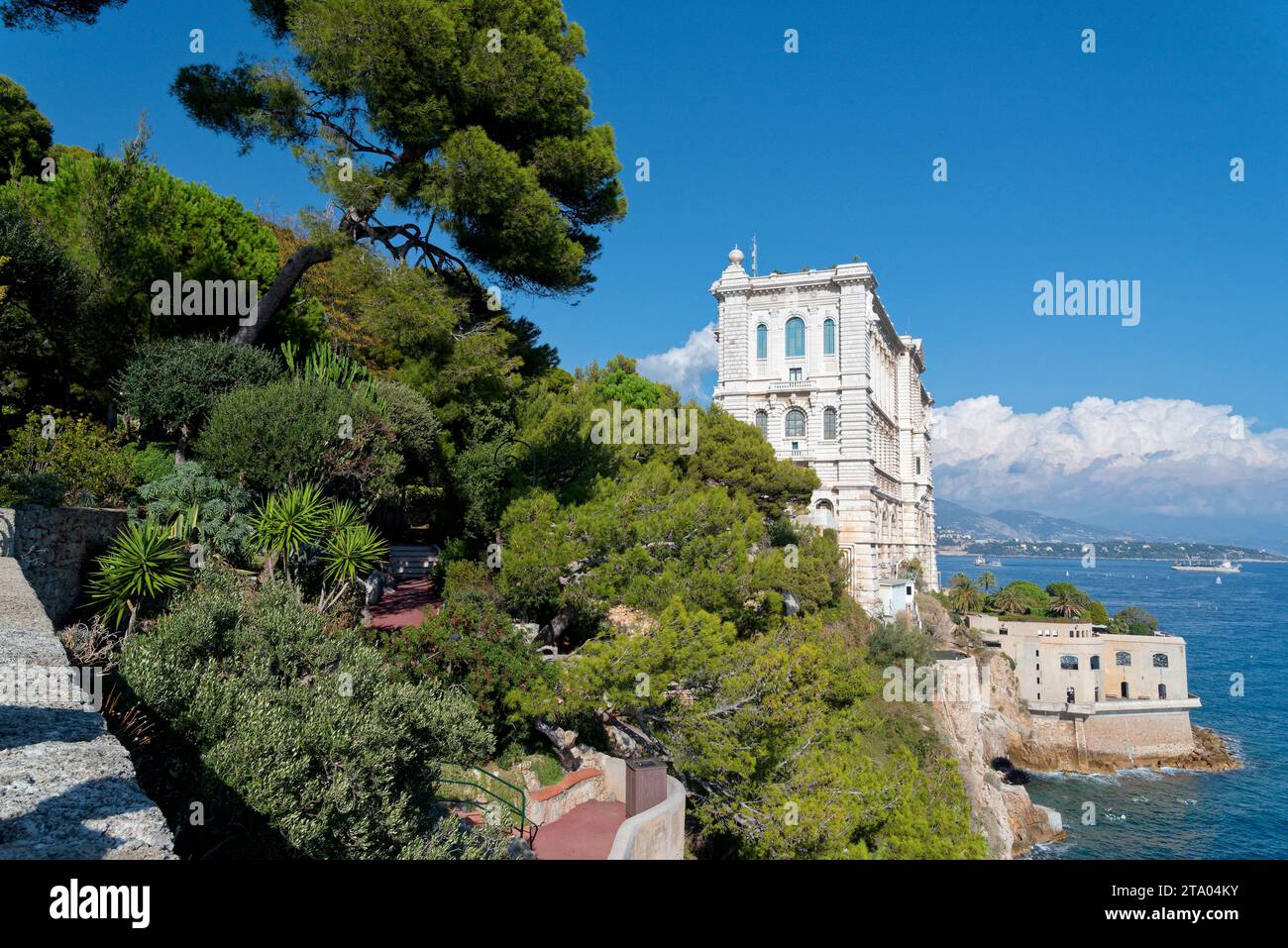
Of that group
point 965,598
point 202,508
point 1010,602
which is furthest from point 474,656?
point 1010,602

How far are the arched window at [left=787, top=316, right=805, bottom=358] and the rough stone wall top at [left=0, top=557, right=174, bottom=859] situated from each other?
1579 inches

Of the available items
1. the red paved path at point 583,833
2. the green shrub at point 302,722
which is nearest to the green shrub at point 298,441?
the green shrub at point 302,722

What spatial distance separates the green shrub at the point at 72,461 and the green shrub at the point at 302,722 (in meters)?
4.79

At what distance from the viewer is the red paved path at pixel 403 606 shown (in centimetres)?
1592

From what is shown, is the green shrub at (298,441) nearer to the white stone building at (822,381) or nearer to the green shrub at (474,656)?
the green shrub at (474,656)

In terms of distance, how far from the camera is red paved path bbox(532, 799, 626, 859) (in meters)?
10.1

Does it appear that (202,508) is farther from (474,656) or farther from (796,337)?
(796,337)

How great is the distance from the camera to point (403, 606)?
17.8 metres

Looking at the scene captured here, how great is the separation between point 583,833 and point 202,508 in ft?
27.3

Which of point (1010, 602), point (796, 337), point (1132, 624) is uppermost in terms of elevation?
point (796, 337)
